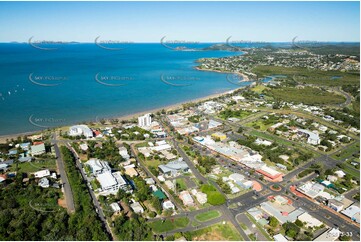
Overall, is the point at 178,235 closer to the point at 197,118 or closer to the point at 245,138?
the point at 245,138

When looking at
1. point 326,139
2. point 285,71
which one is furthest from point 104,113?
point 285,71

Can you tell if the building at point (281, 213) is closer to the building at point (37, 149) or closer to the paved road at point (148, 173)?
the paved road at point (148, 173)

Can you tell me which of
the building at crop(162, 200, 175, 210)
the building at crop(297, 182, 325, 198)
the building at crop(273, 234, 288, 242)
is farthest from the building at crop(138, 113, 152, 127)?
the building at crop(273, 234, 288, 242)

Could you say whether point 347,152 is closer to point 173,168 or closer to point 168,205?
point 173,168

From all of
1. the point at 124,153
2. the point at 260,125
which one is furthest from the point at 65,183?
the point at 260,125

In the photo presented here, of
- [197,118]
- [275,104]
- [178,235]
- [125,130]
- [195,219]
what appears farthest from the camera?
[275,104]

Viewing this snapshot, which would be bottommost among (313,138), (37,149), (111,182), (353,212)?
(353,212)
